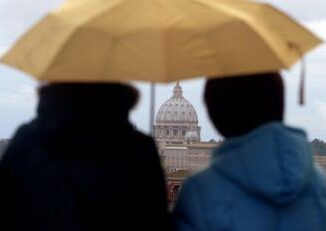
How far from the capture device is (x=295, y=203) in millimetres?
3811

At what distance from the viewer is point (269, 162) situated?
378 centimetres

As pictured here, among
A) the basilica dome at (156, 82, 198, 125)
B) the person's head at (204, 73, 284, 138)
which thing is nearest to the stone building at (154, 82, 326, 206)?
the basilica dome at (156, 82, 198, 125)

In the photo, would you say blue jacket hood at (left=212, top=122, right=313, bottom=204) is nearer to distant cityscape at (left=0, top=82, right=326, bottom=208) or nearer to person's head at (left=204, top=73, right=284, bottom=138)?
person's head at (left=204, top=73, right=284, bottom=138)

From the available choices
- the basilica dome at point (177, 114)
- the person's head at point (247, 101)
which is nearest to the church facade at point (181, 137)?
the basilica dome at point (177, 114)

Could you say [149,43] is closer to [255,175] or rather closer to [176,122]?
[255,175]

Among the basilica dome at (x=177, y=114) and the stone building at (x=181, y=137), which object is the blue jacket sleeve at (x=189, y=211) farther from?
the basilica dome at (x=177, y=114)

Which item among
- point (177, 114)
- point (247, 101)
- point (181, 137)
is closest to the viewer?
point (247, 101)

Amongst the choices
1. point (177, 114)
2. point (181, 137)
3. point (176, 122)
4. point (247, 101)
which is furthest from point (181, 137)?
point (247, 101)

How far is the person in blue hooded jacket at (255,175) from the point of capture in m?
3.76

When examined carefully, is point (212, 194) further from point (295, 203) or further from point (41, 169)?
point (41, 169)

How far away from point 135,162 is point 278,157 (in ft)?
1.70

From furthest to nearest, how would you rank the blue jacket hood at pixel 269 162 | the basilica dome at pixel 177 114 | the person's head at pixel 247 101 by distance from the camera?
the basilica dome at pixel 177 114, the person's head at pixel 247 101, the blue jacket hood at pixel 269 162

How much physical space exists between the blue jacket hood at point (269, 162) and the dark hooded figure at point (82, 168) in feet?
0.93

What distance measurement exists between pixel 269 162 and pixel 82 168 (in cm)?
67
